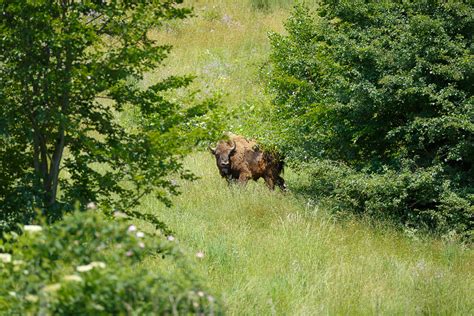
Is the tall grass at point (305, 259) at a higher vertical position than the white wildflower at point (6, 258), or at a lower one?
lower

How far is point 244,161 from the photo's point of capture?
39.8 feet

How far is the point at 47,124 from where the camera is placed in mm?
6766

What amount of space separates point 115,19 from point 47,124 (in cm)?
116

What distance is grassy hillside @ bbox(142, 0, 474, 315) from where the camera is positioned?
6824mm

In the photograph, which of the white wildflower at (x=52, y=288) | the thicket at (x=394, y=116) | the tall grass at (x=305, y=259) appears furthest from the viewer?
the thicket at (x=394, y=116)

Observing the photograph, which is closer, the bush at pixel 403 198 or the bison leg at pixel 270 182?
the bush at pixel 403 198

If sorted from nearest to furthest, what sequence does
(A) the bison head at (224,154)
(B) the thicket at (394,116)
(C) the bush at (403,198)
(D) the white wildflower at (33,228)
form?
(D) the white wildflower at (33,228) < (C) the bush at (403,198) < (B) the thicket at (394,116) < (A) the bison head at (224,154)

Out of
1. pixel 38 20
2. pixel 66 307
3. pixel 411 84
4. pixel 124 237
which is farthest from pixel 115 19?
pixel 411 84

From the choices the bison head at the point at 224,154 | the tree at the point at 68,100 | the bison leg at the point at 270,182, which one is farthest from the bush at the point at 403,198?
the tree at the point at 68,100

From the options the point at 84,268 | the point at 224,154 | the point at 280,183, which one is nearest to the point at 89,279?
the point at 84,268

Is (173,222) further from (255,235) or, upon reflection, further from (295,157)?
(295,157)

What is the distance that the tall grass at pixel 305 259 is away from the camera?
268 inches

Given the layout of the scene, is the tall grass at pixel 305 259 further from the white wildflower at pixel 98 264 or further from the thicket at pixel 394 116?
the white wildflower at pixel 98 264

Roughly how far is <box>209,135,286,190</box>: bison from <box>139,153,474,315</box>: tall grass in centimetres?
42
